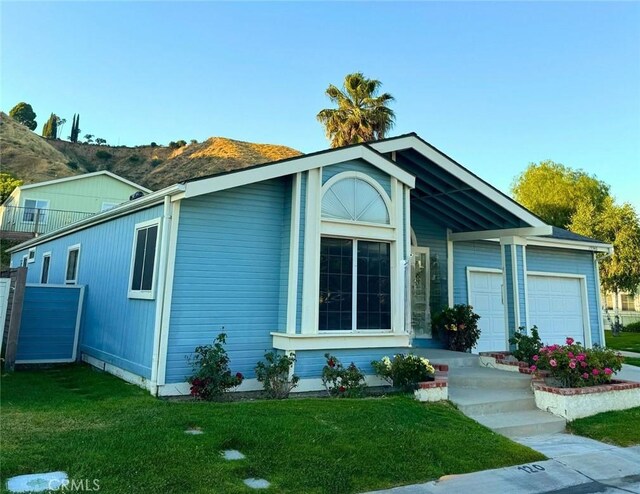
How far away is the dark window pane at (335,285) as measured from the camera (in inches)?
280

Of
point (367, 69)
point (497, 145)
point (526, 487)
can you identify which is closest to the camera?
point (526, 487)

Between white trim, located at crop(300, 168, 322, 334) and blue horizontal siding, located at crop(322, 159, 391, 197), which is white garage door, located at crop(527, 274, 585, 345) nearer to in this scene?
blue horizontal siding, located at crop(322, 159, 391, 197)

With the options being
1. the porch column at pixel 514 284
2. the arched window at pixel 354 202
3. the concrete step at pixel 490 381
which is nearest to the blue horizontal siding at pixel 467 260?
the porch column at pixel 514 284

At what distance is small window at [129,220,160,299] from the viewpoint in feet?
22.5

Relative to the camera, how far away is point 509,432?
18.9 ft

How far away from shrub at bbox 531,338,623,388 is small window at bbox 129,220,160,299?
21.4ft

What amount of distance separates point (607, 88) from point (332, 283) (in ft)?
35.8

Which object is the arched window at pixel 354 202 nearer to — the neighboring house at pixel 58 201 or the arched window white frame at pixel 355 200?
the arched window white frame at pixel 355 200

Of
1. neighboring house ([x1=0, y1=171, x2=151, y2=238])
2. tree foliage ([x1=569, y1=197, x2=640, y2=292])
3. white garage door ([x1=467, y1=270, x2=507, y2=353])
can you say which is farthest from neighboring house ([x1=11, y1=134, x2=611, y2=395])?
tree foliage ([x1=569, y1=197, x2=640, y2=292])

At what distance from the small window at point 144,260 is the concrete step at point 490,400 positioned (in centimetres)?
498

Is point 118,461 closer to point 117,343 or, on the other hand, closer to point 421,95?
point 117,343

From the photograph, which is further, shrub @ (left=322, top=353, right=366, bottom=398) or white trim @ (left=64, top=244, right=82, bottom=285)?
white trim @ (left=64, top=244, right=82, bottom=285)

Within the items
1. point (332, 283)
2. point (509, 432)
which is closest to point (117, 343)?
point (332, 283)

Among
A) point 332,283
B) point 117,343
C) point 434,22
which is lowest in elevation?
point 117,343
